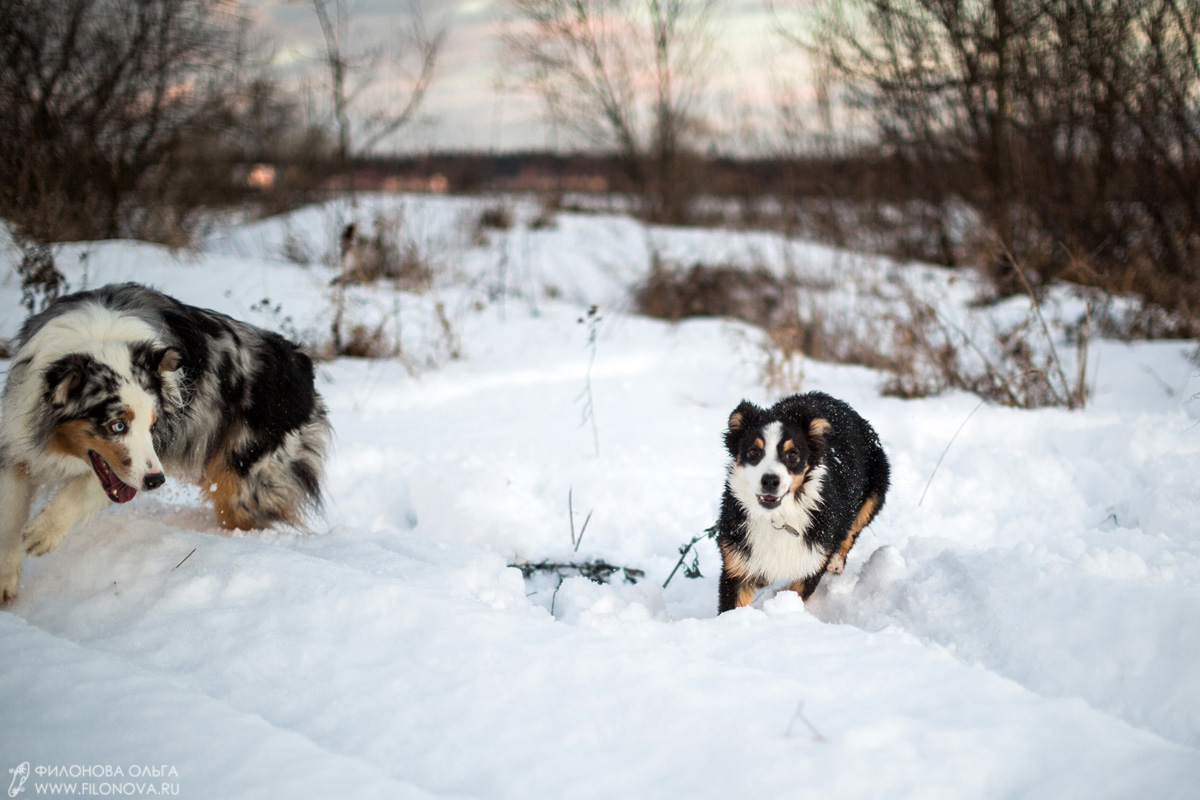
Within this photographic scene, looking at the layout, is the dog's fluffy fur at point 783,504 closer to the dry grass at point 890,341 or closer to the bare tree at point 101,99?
the dry grass at point 890,341

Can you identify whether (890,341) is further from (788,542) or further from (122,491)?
(122,491)

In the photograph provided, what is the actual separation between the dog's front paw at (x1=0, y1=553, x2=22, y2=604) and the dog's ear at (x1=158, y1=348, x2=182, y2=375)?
850mm

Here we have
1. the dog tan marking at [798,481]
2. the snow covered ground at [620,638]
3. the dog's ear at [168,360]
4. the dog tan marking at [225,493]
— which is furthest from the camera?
the dog tan marking at [225,493]

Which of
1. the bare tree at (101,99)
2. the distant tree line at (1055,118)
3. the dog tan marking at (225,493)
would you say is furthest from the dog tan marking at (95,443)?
the distant tree line at (1055,118)

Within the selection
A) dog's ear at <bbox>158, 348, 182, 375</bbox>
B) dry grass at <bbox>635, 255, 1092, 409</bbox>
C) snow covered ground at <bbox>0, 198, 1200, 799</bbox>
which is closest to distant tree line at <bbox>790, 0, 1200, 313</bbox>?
dry grass at <bbox>635, 255, 1092, 409</bbox>

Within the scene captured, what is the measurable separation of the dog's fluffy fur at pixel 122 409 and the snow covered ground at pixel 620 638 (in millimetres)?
254

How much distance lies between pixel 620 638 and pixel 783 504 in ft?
3.84

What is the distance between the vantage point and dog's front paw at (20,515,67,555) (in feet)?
8.55

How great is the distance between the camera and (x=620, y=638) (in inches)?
91.5

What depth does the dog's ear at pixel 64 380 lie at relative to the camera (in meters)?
2.52

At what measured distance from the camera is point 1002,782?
1.63m

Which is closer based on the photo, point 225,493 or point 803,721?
point 803,721

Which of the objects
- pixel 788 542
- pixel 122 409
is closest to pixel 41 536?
pixel 122 409

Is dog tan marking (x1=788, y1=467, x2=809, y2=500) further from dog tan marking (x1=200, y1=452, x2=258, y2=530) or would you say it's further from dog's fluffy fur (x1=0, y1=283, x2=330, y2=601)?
dog tan marking (x1=200, y1=452, x2=258, y2=530)
